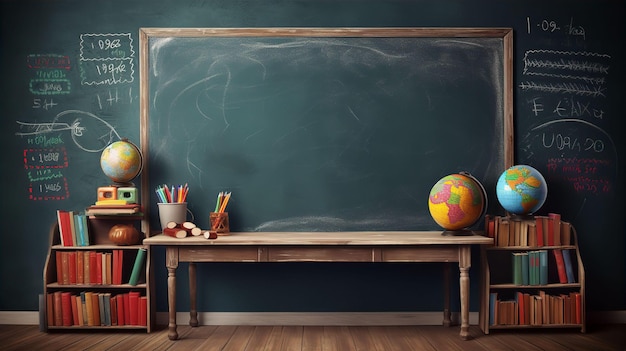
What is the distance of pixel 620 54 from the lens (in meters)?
4.03

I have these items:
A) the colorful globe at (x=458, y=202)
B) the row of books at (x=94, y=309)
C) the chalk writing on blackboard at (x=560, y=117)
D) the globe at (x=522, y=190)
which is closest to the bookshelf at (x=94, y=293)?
the row of books at (x=94, y=309)

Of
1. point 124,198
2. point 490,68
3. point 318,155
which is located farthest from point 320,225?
point 490,68

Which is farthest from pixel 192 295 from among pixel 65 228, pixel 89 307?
pixel 65 228

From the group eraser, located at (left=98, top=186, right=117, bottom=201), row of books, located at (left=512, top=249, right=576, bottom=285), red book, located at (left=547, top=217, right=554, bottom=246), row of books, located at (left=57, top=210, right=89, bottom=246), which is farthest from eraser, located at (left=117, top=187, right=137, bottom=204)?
red book, located at (left=547, top=217, right=554, bottom=246)

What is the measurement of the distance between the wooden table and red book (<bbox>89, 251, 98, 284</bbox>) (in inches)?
21.3

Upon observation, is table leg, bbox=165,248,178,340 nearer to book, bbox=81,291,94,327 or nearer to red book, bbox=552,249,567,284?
book, bbox=81,291,94,327

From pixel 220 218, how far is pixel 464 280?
173 centimetres

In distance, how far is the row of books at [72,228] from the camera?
3709 mm

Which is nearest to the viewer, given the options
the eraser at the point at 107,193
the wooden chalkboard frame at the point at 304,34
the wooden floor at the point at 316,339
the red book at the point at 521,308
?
the wooden floor at the point at 316,339

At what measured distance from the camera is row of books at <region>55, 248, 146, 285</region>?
367cm

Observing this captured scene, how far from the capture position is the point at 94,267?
12.1 feet

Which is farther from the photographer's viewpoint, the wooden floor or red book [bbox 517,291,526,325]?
red book [bbox 517,291,526,325]

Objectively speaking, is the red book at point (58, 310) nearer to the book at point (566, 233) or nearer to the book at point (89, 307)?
the book at point (89, 307)

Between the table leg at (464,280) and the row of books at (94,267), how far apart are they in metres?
2.22
